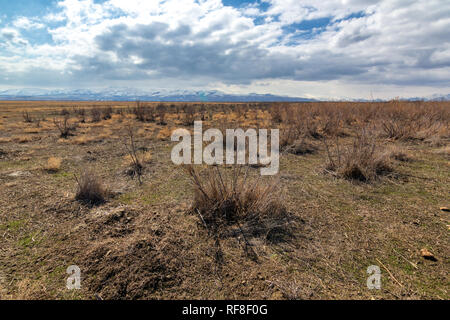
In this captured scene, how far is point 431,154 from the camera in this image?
22.5 feet

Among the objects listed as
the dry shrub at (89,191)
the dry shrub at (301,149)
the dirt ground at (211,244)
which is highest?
the dry shrub at (301,149)

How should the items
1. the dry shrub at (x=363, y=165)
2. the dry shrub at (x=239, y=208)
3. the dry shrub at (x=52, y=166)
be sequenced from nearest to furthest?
the dry shrub at (x=239, y=208) → the dry shrub at (x=363, y=165) → the dry shrub at (x=52, y=166)

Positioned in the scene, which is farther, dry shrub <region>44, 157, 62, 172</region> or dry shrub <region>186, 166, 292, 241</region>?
dry shrub <region>44, 157, 62, 172</region>

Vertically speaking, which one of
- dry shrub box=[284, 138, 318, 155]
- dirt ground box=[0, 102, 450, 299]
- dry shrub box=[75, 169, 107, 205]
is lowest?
dirt ground box=[0, 102, 450, 299]

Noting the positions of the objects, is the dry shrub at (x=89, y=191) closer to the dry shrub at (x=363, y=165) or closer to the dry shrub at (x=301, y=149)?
the dry shrub at (x=363, y=165)

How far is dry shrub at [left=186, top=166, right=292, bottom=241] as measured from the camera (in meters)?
3.06

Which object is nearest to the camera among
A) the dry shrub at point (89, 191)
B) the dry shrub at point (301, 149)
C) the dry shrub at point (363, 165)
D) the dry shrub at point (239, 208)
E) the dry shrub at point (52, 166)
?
the dry shrub at point (239, 208)

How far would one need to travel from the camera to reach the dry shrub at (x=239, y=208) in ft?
10.0

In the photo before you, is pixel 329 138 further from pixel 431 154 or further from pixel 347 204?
pixel 347 204

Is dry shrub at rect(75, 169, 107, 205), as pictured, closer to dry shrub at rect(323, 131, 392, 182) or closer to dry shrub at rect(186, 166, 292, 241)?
dry shrub at rect(186, 166, 292, 241)

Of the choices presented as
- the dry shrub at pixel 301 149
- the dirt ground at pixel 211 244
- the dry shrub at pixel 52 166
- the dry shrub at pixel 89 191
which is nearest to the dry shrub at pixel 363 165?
the dirt ground at pixel 211 244

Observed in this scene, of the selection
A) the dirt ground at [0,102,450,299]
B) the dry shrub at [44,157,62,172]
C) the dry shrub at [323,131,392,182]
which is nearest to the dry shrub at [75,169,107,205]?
the dirt ground at [0,102,450,299]

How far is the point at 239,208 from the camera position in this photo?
3291 millimetres
